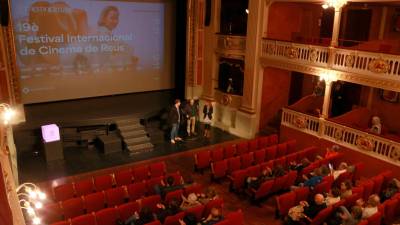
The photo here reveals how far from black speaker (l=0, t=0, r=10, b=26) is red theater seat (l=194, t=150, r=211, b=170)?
6.82m

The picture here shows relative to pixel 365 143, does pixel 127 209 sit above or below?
below

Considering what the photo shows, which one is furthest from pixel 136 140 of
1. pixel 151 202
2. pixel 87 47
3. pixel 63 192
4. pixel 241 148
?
pixel 151 202

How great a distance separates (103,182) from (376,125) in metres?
8.42

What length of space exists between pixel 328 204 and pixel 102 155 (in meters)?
7.61

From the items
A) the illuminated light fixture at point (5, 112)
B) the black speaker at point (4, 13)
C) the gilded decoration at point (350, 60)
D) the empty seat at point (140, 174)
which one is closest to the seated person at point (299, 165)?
the gilded decoration at point (350, 60)

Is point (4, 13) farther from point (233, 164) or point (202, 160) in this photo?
point (233, 164)

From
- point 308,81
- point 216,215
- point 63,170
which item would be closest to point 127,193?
point 216,215

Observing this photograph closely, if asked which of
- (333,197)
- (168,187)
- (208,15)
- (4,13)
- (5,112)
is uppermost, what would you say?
(208,15)

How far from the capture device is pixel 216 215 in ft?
24.5

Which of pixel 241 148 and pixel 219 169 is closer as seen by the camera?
pixel 219 169

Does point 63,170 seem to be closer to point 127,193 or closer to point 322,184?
point 127,193

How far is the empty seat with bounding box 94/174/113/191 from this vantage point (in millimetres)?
9312

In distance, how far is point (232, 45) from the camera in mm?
14758

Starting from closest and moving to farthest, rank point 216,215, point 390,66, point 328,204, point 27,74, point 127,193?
point 216,215
point 328,204
point 127,193
point 390,66
point 27,74
